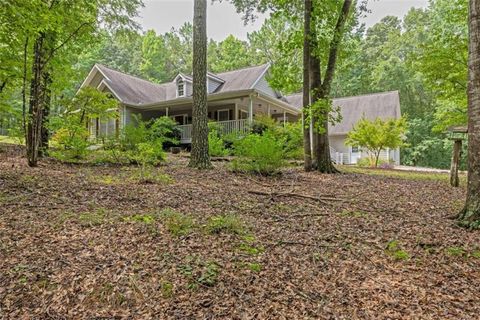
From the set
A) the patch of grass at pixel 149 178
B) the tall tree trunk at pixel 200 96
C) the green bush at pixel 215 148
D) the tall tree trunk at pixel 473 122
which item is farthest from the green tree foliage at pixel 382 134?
the patch of grass at pixel 149 178

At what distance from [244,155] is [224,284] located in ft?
14.6

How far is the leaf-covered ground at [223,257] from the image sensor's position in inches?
92.2

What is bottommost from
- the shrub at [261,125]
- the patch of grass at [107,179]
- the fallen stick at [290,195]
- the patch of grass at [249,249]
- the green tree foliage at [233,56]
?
the patch of grass at [249,249]

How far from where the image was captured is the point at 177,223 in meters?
3.58

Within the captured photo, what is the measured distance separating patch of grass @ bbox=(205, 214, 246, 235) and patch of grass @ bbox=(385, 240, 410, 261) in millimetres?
1574

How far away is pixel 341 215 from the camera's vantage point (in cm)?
443

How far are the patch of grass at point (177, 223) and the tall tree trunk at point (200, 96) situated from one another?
3.76 meters

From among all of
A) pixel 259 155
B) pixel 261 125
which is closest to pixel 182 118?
pixel 261 125

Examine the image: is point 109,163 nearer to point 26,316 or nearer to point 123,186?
point 123,186

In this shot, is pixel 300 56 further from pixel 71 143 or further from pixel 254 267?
pixel 254 267

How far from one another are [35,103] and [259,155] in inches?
187

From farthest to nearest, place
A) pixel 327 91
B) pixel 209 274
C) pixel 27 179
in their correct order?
pixel 327 91 → pixel 27 179 → pixel 209 274

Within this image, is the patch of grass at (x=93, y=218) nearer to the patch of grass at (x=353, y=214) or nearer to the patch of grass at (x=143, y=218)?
the patch of grass at (x=143, y=218)

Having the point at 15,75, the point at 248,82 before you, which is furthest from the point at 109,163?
the point at 248,82
